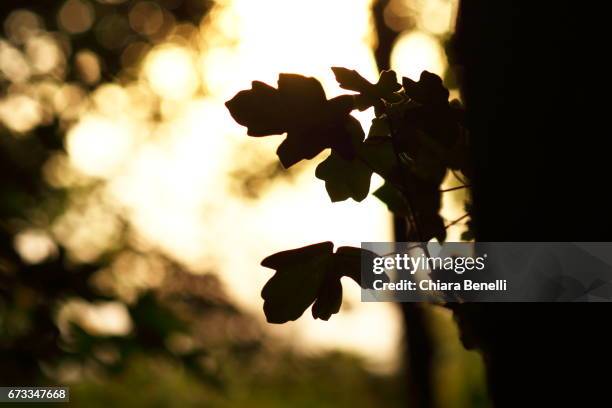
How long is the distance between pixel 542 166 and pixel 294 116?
30cm

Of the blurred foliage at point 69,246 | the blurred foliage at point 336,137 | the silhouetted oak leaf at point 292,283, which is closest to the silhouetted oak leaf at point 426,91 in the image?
the blurred foliage at point 336,137

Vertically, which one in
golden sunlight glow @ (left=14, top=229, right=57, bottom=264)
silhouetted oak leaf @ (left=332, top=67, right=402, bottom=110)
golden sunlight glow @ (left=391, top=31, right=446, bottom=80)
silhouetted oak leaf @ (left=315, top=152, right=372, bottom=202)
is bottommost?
silhouetted oak leaf @ (left=315, top=152, right=372, bottom=202)

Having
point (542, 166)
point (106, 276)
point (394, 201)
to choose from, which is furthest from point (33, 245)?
point (542, 166)

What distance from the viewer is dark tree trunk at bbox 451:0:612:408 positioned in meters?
0.63

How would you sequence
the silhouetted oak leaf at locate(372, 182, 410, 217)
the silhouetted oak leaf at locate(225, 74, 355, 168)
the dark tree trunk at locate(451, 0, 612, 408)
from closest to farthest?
the dark tree trunk at locate(451, 0, 612, 408) → the silhouetted oak leaf at locate(225, 74, 355, 168) → the silhouetted oak leaf at locate(372, 182, 410, 217)

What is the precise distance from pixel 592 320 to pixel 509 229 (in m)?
0.13

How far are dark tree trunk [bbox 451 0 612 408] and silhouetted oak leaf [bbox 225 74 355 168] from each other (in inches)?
6.9

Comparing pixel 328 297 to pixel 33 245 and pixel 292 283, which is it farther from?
pixel 33 245

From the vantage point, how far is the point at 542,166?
66 centimetres

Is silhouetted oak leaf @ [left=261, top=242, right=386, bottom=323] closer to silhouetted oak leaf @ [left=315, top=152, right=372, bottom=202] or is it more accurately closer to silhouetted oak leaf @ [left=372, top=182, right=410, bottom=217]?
silhouetted oak leaf @ [left=315, top=152, right=372, bottom=202]

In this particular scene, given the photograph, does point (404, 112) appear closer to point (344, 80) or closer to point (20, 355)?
point (344, 80)

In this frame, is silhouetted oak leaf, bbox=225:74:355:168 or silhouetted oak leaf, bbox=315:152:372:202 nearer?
silhouetted oak leaf, bbox=225:74:355:168

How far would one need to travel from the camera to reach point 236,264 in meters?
10.5

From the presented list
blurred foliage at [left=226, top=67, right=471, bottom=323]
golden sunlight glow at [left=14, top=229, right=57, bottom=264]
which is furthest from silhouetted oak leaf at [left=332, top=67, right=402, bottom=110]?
golden sunlight glow at [left=14, top=229, right=57, bottom=264]
